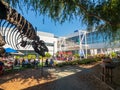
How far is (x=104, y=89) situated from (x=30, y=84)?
3.71m

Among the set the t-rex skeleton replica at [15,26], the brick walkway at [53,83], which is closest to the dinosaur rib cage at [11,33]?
the t-rex skeleton replica at [15,26]

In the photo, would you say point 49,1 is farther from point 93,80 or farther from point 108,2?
point 93,80

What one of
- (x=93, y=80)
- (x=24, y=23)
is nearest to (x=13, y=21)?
(x=24, y=23)

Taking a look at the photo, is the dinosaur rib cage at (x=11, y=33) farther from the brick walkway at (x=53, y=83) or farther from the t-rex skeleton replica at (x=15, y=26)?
the brick walkway at (x=53, y=83)

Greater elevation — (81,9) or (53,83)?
(81,9)

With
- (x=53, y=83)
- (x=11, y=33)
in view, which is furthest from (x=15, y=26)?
(x=53, y=83)

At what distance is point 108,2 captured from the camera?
986cm

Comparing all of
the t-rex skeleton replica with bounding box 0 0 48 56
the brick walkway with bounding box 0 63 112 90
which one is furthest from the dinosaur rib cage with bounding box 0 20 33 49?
the brick walkway with bounding box 0 63 112 90

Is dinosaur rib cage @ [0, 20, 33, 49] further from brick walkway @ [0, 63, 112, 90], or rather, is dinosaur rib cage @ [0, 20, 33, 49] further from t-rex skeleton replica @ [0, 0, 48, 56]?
brick walkway @ [0, 63, 112, 90]

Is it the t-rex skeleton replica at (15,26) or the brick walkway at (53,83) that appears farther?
the brick walkway at (53,83)

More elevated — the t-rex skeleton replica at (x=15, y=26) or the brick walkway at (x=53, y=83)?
the t-rex skeleton replica at (x=15, y=26)

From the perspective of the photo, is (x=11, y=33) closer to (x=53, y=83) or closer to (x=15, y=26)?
(x=15, y=26)

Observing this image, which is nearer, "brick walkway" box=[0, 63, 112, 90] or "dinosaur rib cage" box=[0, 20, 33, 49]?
"dinosaur rib cage" box=[0, 20, 33, 49]

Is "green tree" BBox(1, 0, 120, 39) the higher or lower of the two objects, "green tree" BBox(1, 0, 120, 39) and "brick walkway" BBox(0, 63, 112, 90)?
the higher
